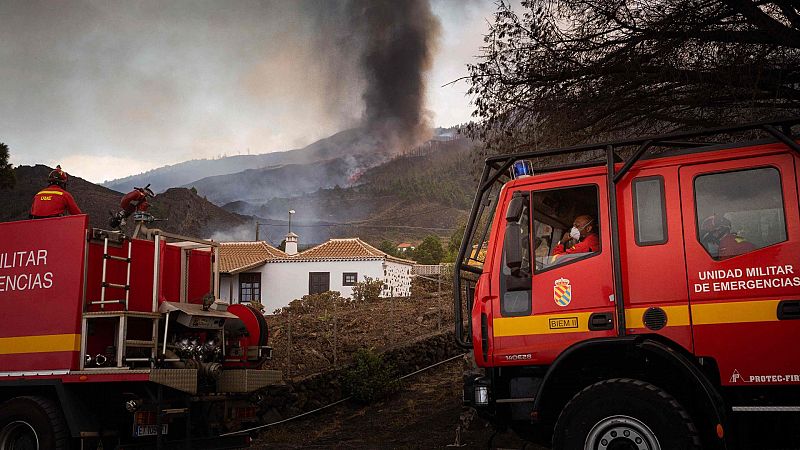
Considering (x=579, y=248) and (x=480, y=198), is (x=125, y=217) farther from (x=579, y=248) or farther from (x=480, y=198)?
Result: (x=579, y=248)

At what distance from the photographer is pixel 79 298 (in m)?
8.29

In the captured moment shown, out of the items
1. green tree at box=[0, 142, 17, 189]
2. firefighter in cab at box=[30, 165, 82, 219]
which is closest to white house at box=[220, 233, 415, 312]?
green tree at box=[0, 142, 17, 189]

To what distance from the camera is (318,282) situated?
140ft

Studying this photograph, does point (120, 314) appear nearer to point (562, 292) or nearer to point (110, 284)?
point (110, 284)

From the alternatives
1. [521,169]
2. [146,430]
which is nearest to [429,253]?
[146,430]

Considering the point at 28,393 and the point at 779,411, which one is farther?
the point at 28,393

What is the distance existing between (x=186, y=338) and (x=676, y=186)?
595 cm

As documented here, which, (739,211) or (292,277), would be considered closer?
(739,211)

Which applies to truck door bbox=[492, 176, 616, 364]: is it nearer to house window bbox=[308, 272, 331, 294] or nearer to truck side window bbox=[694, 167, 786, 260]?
truck side window bbox=[694, 167, 786, 260]

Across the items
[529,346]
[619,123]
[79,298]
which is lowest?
[529,346]

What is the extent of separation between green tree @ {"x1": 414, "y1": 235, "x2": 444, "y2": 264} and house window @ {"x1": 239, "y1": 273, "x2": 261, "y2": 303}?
69.9 ft

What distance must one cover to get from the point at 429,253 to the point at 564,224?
57.2 m

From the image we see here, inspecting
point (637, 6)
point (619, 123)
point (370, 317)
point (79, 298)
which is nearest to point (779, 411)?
point (619, 123)

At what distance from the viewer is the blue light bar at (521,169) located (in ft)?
24.1
